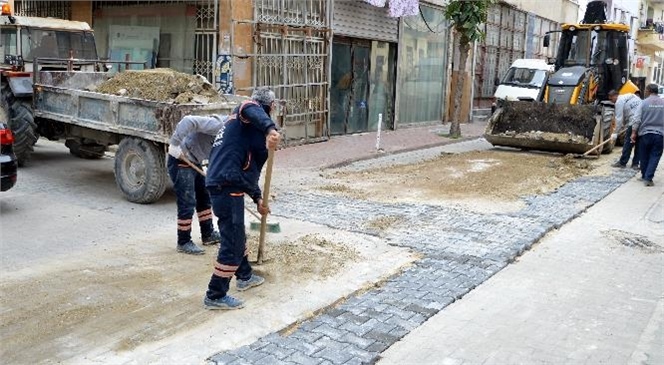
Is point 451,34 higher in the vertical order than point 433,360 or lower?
higher

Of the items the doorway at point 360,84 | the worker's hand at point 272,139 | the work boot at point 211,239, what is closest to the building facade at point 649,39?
the doorway at point 360,84

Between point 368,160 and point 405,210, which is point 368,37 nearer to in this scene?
point 368,160

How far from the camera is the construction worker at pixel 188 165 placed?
6.39 m

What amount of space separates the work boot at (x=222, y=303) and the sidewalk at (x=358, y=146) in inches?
283

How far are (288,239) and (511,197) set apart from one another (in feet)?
14.0

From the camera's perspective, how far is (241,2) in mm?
13273

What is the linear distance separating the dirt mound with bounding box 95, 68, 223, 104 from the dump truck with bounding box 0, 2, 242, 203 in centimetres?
24

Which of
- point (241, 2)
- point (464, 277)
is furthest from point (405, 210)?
point (241, 2)

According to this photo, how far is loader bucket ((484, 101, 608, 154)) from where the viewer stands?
1435cm

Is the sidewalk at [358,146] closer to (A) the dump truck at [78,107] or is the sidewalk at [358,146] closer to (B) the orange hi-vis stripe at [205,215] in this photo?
(A) the dump truck at [78,107]

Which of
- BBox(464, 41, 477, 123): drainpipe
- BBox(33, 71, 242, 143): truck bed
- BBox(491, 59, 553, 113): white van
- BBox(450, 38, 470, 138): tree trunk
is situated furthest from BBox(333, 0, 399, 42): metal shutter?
BBox(33, 71, 242, 143): truck bed

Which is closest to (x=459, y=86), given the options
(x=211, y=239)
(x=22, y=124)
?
(x=22, y=124)

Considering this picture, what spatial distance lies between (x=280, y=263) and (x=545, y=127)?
34.2 ft

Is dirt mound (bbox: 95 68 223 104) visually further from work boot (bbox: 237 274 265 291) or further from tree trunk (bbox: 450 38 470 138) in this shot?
tree trunk (bbox: 450 38 470 138)
